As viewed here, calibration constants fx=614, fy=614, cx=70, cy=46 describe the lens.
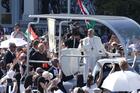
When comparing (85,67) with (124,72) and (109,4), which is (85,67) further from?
(109,4)

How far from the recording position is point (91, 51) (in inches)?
519

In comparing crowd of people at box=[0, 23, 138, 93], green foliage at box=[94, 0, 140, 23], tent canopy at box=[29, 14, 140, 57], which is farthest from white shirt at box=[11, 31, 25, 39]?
green foliage at box=[94, 0, 140, 23]

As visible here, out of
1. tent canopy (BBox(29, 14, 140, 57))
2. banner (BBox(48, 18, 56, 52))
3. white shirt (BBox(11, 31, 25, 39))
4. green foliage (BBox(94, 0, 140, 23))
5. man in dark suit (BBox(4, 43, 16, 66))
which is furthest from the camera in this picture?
green foliage (BBox(94, 0, 140, 23))

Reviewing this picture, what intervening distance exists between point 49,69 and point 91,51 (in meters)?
0.99

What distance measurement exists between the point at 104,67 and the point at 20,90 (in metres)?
1.82

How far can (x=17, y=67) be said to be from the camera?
13445mm

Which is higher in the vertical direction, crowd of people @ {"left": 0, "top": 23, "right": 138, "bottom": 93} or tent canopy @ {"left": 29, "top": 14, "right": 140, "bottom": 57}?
tent canopy @ {"left": 29, "top": 14, "right": 140, "bottom": 57}

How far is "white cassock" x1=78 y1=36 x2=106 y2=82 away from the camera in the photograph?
1285 centimetres

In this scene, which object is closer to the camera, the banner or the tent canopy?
the tent canopy

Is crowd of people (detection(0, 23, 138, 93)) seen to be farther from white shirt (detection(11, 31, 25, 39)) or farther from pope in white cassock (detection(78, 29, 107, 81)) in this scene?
white shirt (detection(11, 31, 25, 39))

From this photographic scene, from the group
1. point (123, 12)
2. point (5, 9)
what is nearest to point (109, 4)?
point (123, 12)

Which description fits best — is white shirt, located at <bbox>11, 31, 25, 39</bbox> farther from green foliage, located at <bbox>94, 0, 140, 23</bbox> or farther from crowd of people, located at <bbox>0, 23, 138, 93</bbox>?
green foliage, located at <bbox>94, 0, 140, 23</bbox>

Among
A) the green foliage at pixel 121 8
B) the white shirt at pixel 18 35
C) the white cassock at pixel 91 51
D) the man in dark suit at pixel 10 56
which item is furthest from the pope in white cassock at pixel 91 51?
the green foliage at pixel 121 8

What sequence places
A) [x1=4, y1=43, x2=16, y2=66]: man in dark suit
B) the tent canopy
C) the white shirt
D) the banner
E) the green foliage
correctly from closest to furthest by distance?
1. the tent canopy
2. the banner
3. [x1=4, y1=43, x2=16, y2=66]: man in dark suit
4. the white shirt
5. the green foliage
